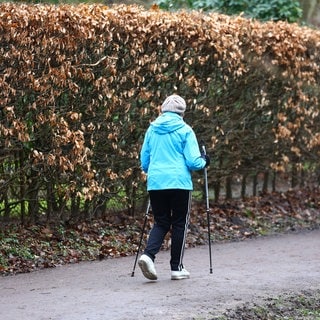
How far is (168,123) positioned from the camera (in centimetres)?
1004

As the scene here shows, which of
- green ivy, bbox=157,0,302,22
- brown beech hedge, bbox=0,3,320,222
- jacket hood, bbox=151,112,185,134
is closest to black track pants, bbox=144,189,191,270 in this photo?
jacket hood, bbox=151,112,185,134

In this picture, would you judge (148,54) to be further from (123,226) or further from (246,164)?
(246,164)

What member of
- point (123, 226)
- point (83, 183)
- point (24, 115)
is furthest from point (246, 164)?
point (24, 115)

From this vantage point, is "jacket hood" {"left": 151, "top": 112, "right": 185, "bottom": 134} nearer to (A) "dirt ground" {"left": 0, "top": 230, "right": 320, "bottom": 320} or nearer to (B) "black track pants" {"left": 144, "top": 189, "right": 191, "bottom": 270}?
(B) "black track pants" {"left": 144, "top": 189, "right": 191, "bottom": 270}

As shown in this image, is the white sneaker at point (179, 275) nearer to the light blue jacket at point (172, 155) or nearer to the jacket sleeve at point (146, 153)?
the light blue jacket at point (172, 155)

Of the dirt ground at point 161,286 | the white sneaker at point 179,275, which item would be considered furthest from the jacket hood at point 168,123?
the dirt ground at point 161,286

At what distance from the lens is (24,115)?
11.4 m

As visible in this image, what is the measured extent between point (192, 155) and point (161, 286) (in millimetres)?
1364

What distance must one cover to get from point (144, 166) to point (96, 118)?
2.08 m

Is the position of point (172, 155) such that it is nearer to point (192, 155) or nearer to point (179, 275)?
point (192, 155)

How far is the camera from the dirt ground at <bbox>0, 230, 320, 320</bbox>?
839cm

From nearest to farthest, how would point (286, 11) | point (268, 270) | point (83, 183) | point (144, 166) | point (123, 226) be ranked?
1. point (144, 166)
2. point (268, 270)
3. point (83, 183)
4. point (123, 226)
5. point (286, 11)

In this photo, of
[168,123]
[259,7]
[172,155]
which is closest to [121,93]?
[168,123]

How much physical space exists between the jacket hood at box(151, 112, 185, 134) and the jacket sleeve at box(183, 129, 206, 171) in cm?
15
